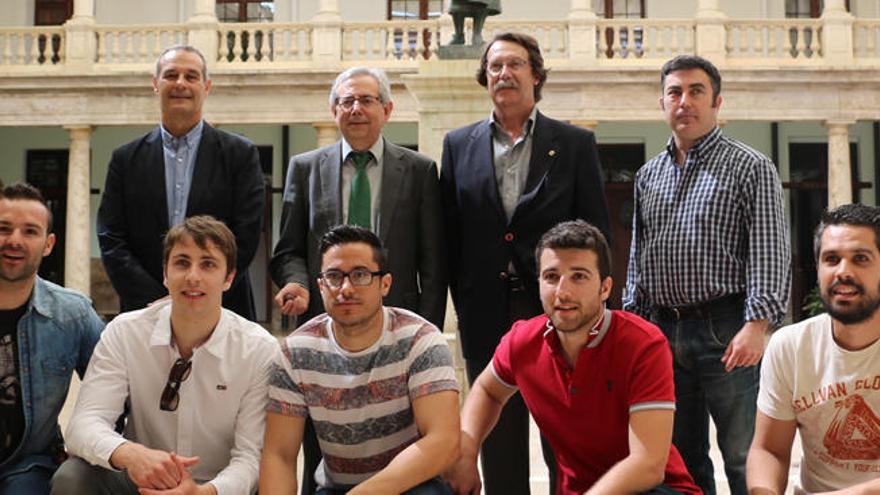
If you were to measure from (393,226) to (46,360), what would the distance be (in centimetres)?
137

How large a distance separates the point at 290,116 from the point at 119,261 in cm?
1153

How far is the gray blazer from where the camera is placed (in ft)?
12.7

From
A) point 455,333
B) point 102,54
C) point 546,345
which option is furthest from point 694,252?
point 102,54

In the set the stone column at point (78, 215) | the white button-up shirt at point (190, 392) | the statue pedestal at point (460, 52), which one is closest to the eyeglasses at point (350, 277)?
the white button-up shirt at point (190, 392)

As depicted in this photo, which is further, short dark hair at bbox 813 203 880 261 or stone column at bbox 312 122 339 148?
stone column at bbox 312 122 339 148

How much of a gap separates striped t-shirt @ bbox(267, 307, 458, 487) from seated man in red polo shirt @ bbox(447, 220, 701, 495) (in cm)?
33

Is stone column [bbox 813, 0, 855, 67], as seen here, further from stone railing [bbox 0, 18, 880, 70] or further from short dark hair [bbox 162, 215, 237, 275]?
short dark hair [bbox 162, 215, 237, 275]

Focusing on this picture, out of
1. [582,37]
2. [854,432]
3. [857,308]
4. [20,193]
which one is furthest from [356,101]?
[582,37]

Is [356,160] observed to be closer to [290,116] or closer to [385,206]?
[385,206]

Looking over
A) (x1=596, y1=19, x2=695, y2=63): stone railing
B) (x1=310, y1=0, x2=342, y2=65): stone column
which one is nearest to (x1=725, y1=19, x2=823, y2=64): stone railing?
(x1=596, y1=19, x2=695, y2=63): stone railing

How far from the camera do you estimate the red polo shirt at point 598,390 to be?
301 cm

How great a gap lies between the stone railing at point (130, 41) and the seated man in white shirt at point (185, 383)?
518 inches

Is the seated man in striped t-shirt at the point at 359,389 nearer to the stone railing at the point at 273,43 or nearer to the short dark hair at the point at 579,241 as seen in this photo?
the short dark hair at the point at 579,241

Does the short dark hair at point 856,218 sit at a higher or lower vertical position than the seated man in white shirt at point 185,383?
higher
